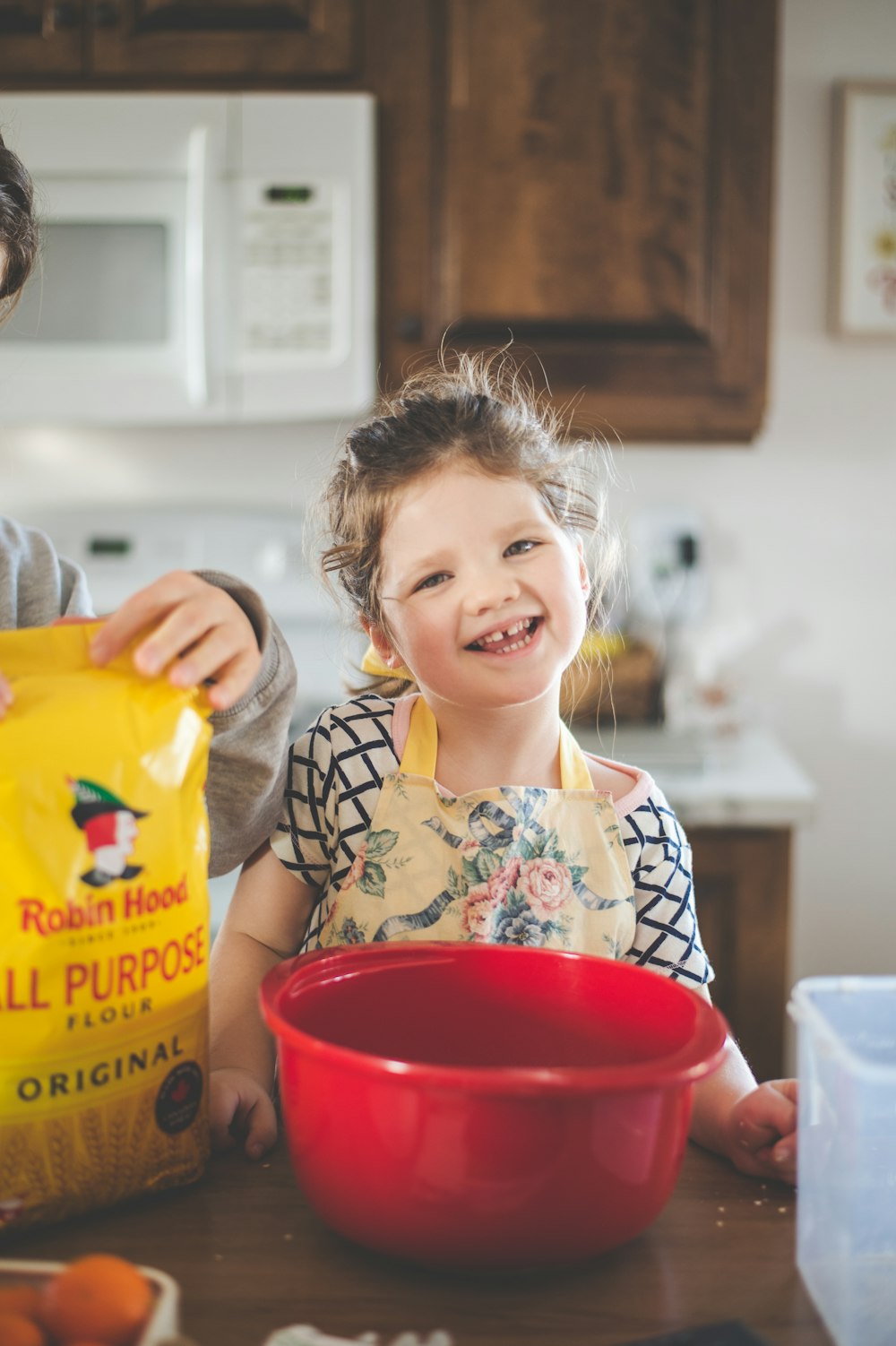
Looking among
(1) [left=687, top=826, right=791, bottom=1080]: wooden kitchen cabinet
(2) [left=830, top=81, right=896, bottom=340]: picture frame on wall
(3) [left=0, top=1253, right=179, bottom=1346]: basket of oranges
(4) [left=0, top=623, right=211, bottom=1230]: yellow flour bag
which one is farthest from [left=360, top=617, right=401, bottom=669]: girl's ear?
(2) [left=830, top=81, right=896, bottom=340]: picture frame on wall

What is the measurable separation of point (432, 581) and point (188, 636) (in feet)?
0.96

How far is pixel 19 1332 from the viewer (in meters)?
0.46

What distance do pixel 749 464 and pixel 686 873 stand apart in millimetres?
1644

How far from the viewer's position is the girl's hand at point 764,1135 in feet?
2.25

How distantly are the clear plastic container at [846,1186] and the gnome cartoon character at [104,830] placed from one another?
35cm

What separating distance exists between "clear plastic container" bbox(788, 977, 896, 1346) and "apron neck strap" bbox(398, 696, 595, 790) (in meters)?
0.40

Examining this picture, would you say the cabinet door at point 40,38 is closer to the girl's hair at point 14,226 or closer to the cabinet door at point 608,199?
the cabinet door at point 608,199

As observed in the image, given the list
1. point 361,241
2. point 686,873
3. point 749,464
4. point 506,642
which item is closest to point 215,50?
point 361,241

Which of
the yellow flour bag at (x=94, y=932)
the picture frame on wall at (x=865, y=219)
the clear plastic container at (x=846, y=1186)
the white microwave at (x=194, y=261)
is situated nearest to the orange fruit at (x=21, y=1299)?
the yellow flour bag at (x=94, y=932)

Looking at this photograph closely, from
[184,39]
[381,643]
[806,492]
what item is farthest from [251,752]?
[806,492]

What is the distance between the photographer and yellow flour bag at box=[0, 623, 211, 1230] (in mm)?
588

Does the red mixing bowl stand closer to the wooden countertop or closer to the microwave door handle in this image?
the wooden countertop

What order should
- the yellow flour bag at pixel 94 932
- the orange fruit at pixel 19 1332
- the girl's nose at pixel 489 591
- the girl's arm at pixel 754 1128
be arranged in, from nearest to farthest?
the orange fruit at pixel 19 1332 < the yellow flour bag at pixel 94 932 < the girl's arm at pixel 754 1128 < the girl's nose at pixel 489 591

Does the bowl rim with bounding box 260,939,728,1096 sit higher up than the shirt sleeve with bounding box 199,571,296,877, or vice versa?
the shirt sleeve with bounding box 199,571,296,877
